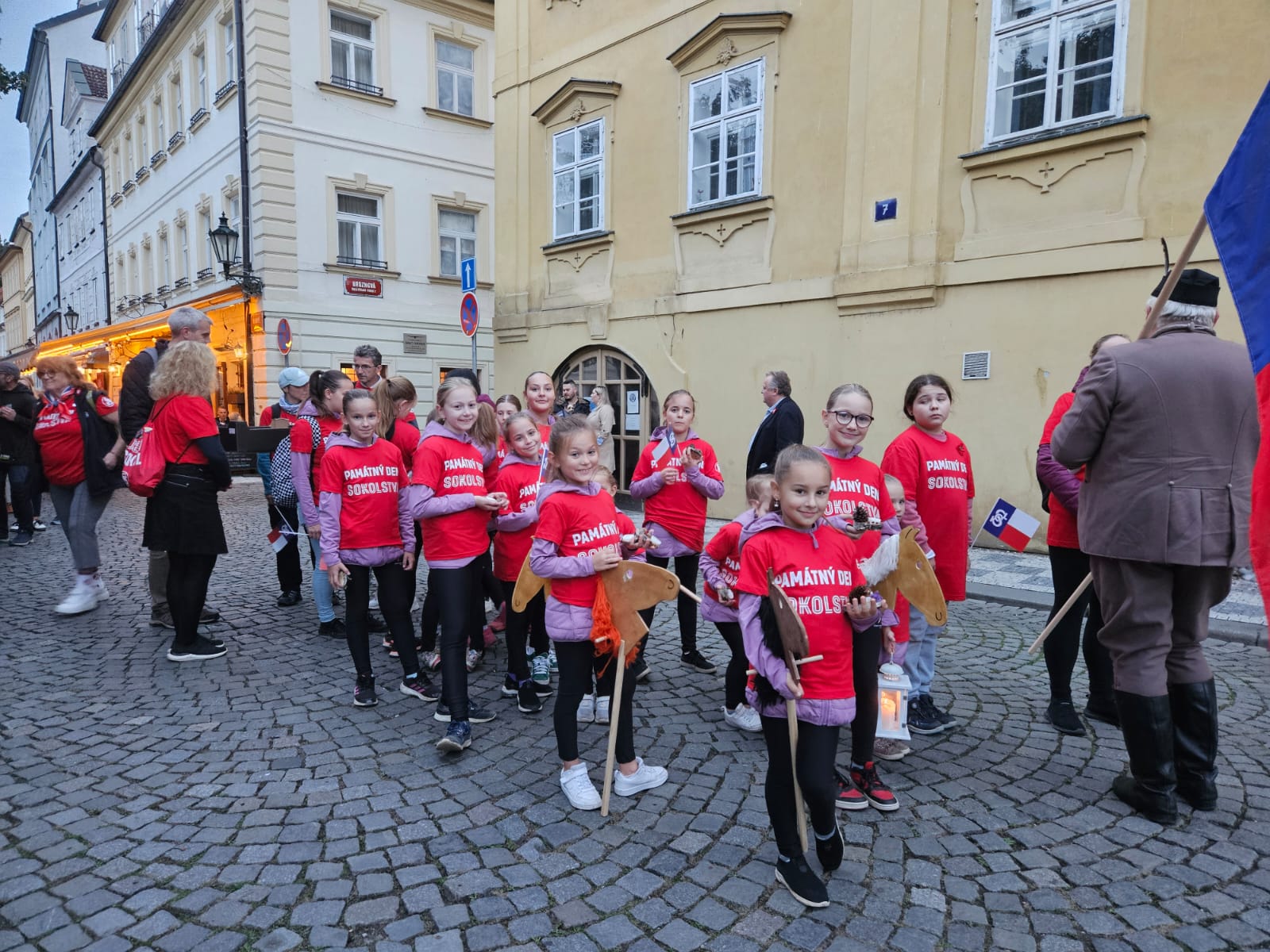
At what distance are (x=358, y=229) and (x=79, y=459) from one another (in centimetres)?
1372

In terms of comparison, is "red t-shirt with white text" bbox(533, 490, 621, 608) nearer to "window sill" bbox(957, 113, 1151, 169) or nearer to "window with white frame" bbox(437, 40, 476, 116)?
"window sill" bbox(957, 113, 1151, 169)

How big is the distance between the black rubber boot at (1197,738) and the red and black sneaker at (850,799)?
1.24m

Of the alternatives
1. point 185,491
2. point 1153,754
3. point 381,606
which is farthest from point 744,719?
point 185,491

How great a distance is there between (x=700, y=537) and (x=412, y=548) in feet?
5.29

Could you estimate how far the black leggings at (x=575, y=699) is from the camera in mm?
3143

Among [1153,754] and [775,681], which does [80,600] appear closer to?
[775,681]

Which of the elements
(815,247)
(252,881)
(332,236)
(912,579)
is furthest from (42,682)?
(332,236)

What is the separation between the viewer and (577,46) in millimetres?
11641

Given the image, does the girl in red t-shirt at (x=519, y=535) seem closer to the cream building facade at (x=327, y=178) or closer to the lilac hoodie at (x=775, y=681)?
the lilac hoodie at (x=775, y=681)

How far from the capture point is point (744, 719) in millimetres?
3818

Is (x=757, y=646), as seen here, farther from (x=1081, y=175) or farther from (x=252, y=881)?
(x=1081, y=175)

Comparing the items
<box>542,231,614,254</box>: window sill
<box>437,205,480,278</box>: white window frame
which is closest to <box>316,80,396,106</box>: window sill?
<box>437,205,480,278</box>: white window frame

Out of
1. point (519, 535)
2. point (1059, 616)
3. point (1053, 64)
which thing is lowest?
point (1059, 616)

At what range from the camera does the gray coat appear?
111 inches
